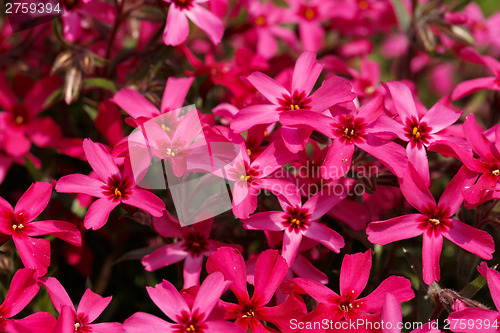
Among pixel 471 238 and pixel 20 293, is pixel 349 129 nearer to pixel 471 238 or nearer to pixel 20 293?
pixel 471 238

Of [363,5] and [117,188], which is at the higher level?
[363,5]

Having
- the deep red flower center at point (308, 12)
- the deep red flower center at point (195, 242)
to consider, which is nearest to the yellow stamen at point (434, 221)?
the deep red flower center at point (195, 242)

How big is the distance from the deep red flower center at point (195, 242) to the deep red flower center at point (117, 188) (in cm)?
16

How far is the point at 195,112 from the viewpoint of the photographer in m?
0.94

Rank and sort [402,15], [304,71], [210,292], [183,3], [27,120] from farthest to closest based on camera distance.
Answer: [402,15] < [27,120] < [183,3] < [304,71] < [210,292]

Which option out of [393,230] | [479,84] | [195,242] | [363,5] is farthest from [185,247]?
[363,5]

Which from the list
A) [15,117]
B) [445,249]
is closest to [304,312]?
[445,249]

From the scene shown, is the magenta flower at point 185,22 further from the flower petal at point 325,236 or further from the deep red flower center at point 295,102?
the flower petal at point 325,236

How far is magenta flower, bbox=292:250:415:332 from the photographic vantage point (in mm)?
846

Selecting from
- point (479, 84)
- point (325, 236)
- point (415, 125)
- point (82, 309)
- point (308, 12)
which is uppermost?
point (308, 12)

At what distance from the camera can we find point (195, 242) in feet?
3.29

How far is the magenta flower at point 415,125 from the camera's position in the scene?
929 millimetres

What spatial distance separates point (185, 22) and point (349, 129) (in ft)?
1.38

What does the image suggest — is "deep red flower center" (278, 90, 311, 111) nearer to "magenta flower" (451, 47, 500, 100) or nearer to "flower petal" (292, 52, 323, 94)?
"flower petal" (292, 52, 323, 94)
